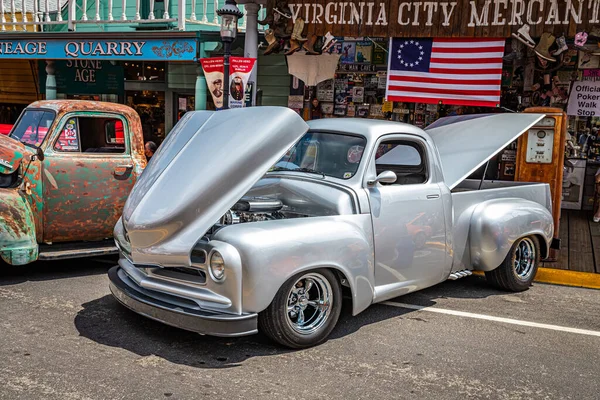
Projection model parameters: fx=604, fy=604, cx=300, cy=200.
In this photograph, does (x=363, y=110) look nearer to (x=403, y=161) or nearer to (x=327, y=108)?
(x=327, y=108)

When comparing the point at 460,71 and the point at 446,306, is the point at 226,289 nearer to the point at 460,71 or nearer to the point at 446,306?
the point at 446,306

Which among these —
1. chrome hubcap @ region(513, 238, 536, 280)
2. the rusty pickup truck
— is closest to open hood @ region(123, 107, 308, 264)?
the rusty pickup truck

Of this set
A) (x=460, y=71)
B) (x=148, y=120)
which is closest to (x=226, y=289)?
(x=460, y=71)

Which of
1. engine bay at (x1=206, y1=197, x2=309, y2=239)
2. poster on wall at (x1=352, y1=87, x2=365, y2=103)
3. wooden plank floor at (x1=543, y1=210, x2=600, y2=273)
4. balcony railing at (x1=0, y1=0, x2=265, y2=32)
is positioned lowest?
wooden plank floor at (x1=543, y1=210, x2=600, y2=273)

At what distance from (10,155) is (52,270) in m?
1.44

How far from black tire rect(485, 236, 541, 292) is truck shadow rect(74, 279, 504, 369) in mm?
1419

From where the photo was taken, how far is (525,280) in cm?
666

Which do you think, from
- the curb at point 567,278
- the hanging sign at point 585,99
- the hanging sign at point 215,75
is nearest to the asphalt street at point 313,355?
the curb at point 567,278

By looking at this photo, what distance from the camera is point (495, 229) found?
19.8 ft

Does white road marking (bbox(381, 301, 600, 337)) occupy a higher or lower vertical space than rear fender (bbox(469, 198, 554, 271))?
lower

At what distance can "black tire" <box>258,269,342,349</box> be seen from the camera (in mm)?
4379

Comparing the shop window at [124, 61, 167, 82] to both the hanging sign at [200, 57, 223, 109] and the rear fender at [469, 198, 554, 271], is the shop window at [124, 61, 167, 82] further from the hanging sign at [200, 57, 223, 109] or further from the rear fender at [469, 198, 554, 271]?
the rear fender at [469, 198, 554, 271]

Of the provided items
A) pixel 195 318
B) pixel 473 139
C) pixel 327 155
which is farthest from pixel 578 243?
pixel 195 318

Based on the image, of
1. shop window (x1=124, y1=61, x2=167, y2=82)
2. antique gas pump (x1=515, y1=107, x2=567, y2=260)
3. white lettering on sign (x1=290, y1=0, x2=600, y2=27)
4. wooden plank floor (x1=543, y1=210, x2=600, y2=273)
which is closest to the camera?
wooden plank floor (x1=543, y1=210, x2=600, y2=273)
